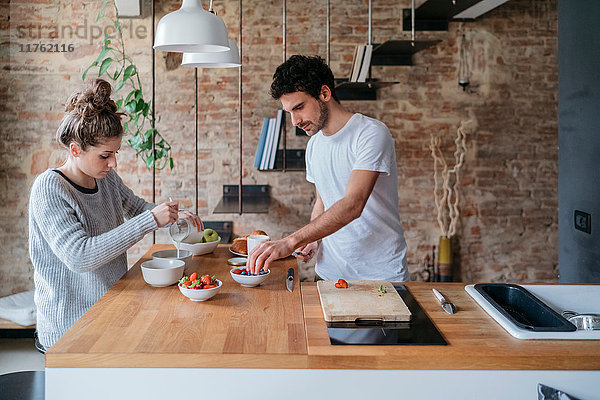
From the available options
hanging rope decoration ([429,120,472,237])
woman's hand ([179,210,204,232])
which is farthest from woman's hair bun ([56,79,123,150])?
hanging rope decoration ([429,120,472,237])

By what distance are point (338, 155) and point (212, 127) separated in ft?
6.98

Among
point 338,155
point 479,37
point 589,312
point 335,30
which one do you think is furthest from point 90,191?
point 479,37

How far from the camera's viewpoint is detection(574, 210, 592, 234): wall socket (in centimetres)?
298

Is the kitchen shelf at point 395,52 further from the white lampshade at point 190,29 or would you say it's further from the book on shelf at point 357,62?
the white lampshade at point 190,29

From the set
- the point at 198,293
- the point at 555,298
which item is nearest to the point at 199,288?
the point at 198,293

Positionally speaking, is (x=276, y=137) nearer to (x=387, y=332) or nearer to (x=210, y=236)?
(x=210, y=236)

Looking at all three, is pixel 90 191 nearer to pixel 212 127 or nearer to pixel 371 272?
pixel 371 272

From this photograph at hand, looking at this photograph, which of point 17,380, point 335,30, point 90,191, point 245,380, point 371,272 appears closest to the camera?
point 245,380

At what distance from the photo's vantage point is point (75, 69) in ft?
14.4

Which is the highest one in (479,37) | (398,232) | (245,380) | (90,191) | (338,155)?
(479,37)

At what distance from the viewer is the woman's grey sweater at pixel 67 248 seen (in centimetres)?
202

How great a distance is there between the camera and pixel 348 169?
257 centimetres

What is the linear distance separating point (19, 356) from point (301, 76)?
3043 mm

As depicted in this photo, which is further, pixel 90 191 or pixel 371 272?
pixel 371 272
